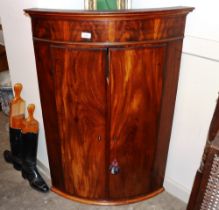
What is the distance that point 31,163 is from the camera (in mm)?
1771

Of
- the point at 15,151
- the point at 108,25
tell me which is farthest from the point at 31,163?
the point at 108,25

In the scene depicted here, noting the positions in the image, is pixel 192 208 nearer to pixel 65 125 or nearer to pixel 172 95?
pixel 172 95

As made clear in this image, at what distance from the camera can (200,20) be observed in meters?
1.23

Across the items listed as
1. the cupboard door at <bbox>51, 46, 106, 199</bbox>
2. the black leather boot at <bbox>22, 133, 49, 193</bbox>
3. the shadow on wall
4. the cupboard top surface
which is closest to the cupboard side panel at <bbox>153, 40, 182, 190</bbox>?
the cupboard top surface

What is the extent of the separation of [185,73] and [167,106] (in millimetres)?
200

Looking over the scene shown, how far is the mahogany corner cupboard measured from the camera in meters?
1.14

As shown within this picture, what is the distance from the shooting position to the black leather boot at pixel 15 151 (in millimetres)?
1775

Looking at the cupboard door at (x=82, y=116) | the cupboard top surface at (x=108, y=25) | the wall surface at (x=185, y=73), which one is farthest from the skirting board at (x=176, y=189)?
the cupboard top surface at (x=108, y=25)

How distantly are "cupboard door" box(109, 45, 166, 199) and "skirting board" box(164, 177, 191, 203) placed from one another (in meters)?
0.17

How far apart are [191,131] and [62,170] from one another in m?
0.80

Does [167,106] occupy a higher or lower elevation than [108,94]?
lower

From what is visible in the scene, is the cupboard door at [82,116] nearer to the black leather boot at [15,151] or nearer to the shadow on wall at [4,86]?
the black leather boot at [15,151]

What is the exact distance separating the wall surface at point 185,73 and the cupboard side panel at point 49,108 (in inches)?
6.9

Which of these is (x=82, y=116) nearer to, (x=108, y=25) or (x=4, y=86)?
(x=108, y=25)
